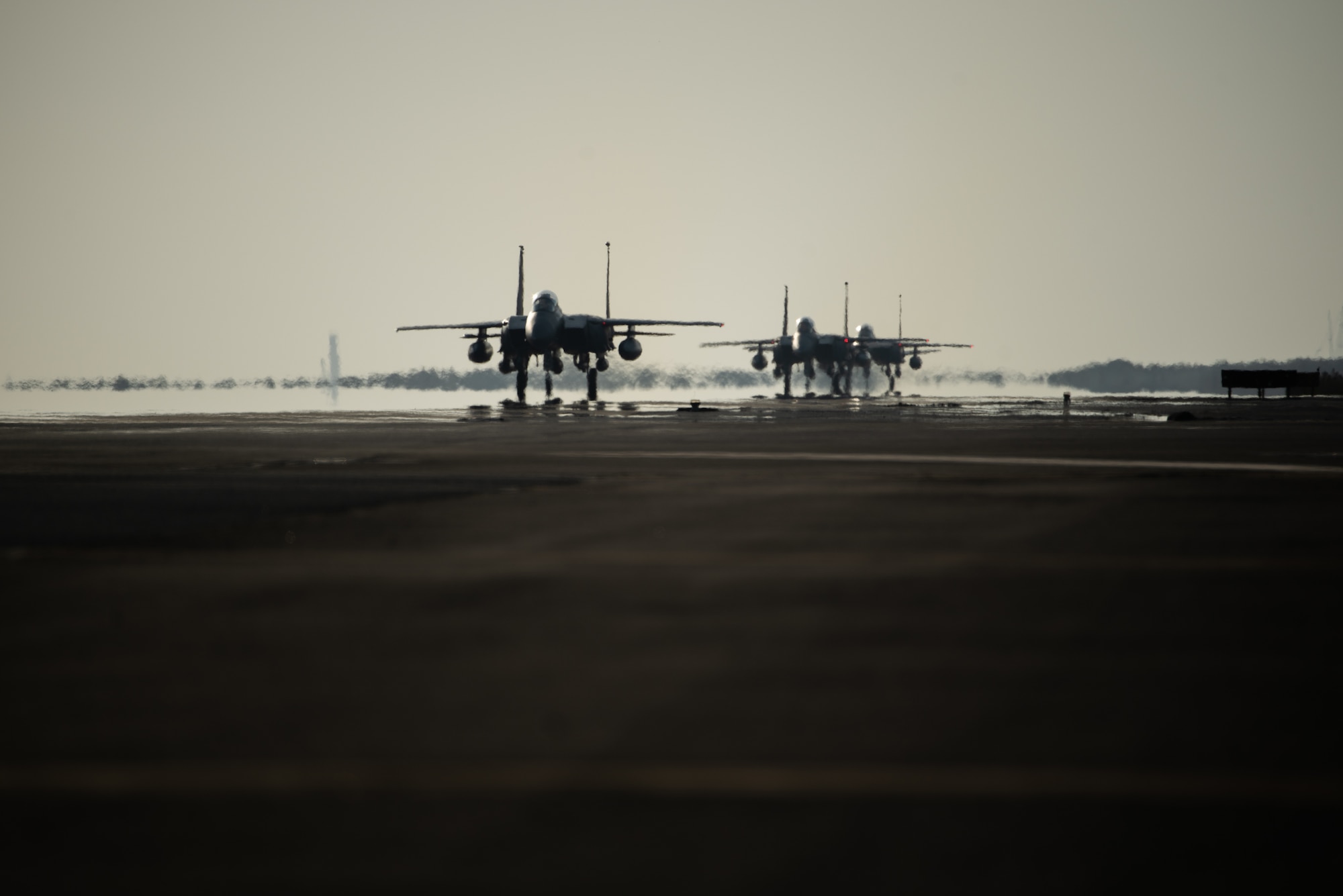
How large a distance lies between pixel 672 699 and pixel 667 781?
4.35 ft

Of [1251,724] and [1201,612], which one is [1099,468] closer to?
[1201,612]

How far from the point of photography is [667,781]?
16.3 ft

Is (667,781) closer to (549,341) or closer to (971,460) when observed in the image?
(971,460)

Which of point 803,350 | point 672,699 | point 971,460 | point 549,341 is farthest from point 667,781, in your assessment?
point 803,350

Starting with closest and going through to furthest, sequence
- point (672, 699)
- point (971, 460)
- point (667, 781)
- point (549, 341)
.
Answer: point (667, 781), point (672, 699), point (971, 460), point (549, 341)

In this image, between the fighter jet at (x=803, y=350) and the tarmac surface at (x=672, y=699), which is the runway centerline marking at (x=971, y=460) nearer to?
the tarmac surface at (x=672, y=699)

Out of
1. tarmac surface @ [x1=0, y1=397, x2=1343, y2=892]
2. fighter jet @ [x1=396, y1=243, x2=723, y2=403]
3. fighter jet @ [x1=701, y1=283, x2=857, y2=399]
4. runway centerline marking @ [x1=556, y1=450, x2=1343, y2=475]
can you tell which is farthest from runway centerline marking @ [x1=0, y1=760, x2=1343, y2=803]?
fighter jet @ [x1=701, y1=283, x2=857, y2=399]

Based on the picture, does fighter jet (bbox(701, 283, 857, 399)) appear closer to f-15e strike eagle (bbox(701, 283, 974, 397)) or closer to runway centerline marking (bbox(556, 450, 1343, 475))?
f-15e strike eagle (bbox(701, 283, 974, 397))

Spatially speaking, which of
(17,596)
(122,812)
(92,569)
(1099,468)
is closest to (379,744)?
(122,812)

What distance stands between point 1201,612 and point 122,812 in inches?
255

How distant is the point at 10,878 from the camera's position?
397 centimetres

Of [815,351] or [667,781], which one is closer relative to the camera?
[667,781]

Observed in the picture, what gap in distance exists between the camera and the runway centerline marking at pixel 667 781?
A: 481 cm

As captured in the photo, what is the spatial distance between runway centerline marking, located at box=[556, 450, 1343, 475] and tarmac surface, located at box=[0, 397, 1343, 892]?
27.5ft
